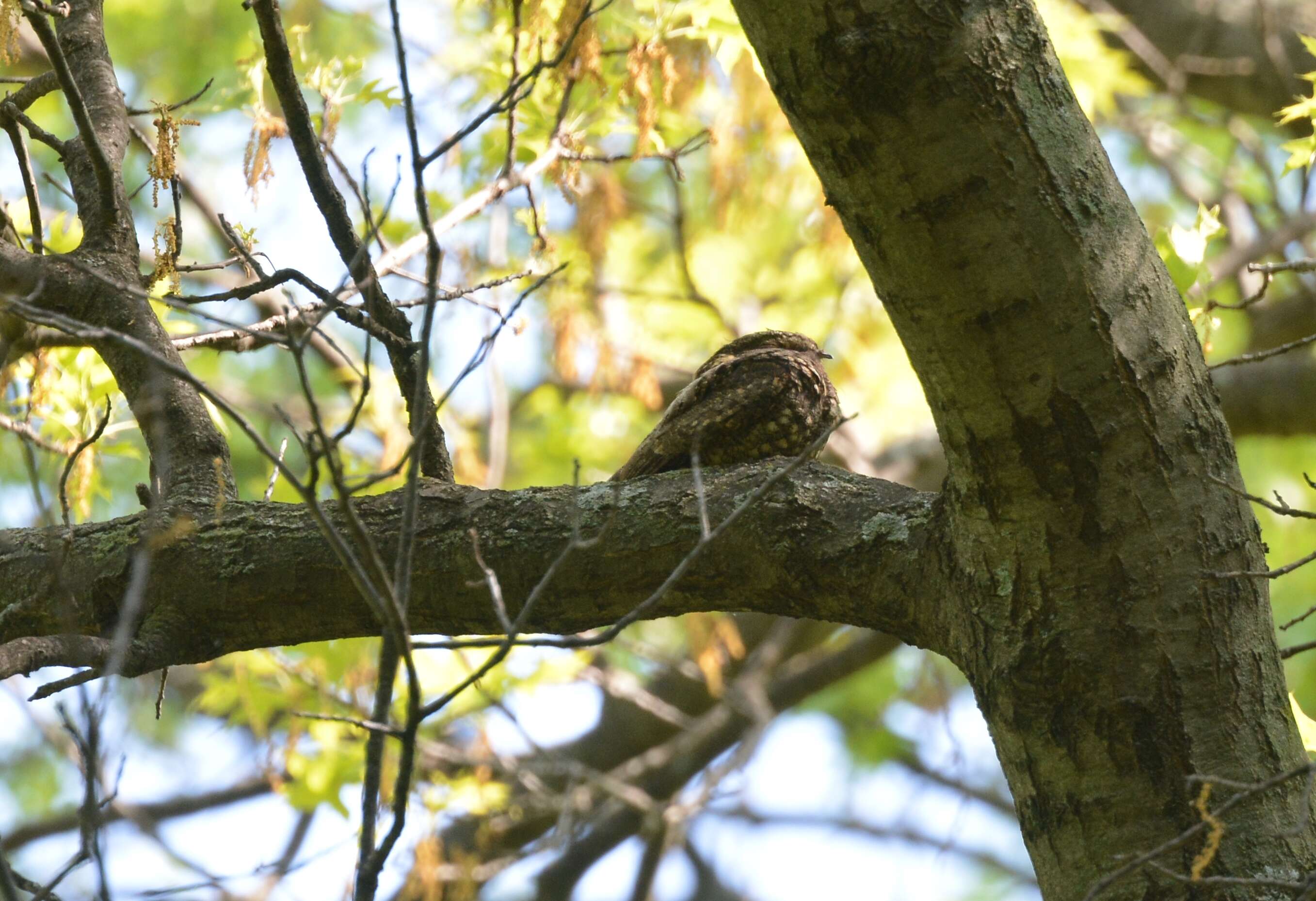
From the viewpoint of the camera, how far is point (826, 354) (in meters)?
3.76

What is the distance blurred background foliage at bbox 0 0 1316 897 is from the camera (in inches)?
146

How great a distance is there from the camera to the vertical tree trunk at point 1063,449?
67.8 inches

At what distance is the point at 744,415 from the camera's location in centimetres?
307

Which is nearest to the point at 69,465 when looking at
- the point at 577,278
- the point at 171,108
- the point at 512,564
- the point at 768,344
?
the point at 512,564

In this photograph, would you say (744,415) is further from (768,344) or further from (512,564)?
(512,564)

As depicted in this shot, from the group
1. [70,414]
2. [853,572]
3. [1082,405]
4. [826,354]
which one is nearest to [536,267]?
[826,354]

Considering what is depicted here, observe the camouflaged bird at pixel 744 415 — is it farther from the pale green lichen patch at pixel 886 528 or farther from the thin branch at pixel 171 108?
the thin branch at pixel 171 108

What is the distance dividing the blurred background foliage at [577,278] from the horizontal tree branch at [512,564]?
603 mm

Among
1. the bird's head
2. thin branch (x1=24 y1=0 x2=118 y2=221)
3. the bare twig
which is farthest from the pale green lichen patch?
thin branch (x1=24 y1=0 x2=118 y2=221)

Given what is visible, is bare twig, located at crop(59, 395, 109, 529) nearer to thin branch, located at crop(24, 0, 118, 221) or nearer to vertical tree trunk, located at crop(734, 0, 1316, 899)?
thin branch, located at crop(24, 0, 118, 221)

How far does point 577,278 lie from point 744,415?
298cm

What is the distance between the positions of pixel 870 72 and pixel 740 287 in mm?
6180

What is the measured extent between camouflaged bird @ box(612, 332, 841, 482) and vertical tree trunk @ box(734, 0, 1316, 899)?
41.6 inches

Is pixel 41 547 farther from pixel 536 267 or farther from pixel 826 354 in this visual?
pixel 826 354
